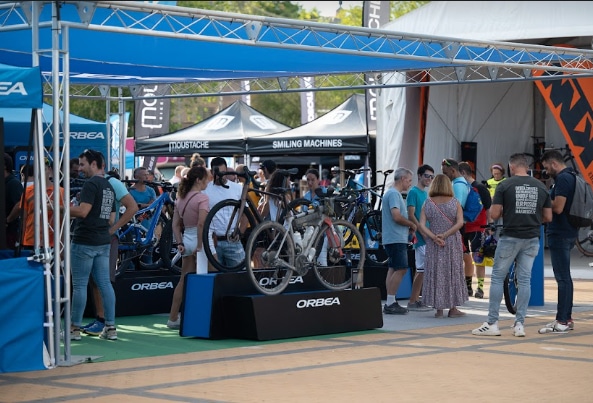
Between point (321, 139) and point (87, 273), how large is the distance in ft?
41.1

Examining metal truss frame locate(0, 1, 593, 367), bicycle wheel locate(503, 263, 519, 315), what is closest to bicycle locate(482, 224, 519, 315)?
bicycle wheel locate(503, 263, 519, 315)

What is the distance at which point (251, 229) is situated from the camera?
480 inches

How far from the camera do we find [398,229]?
1353 cm

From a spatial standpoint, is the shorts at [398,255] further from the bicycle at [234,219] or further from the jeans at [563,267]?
the jeans at [563,267]

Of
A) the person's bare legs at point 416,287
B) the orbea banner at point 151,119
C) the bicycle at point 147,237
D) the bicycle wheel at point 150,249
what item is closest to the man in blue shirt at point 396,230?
the person's bare legs at point 416,287

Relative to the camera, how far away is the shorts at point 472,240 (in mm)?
15234

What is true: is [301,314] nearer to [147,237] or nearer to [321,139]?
[147,237]

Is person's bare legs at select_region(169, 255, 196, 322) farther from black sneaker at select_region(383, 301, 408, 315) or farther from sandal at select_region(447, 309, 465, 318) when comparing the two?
sandal at select_region(447, 309, 465, 318)

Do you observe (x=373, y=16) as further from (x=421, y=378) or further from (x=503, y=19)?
(x=421, y=378)

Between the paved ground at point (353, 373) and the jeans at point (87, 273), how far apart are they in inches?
49.0

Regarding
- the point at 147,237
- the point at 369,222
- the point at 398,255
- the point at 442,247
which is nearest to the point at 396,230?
the point at 398,255

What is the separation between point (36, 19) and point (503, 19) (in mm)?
14039

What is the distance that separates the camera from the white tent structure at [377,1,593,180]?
21.3m

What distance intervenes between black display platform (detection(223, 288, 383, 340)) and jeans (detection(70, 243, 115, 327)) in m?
1.26
